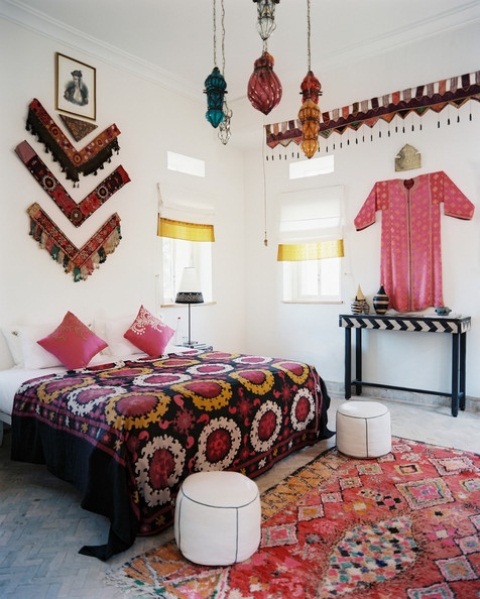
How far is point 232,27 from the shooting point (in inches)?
154

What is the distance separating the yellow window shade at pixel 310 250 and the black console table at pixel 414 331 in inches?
31.4

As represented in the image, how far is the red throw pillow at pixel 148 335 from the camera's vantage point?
387cm

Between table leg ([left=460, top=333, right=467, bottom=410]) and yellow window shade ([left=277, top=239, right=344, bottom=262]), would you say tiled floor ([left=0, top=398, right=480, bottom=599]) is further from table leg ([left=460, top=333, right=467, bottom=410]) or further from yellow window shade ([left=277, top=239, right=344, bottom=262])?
yellow window shade ([left=277, top=239, right=344, bottom=262])

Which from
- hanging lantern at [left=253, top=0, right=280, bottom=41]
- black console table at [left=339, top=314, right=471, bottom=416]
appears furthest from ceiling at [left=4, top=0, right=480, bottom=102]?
black console table at [left=339, top=314, right=471, bottom=416]

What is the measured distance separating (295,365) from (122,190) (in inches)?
96.6

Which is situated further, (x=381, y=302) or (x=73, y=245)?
(x=381, y=302)

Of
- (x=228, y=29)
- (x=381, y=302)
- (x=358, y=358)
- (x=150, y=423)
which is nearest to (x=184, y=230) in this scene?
(x=228, y=29)

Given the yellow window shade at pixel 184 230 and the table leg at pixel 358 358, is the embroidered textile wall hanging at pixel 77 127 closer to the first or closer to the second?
the yellow window shade at pixel 184 230

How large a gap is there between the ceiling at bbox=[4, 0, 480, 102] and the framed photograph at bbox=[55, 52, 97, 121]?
0.20 metres

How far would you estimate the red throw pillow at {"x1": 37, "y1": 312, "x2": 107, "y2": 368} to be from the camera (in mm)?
3357

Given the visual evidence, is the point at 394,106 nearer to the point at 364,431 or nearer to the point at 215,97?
the point at 215,97

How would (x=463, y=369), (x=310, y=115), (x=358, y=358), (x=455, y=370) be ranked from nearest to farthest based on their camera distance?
(x=310, y=115), (x=455, y=370), (x=463, y=369), (x=358, y=358)

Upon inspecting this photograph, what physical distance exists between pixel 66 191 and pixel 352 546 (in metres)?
3.46

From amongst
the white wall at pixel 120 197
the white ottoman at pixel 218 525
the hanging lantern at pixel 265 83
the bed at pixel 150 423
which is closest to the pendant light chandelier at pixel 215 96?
the hanging lantern at pixel 265 83
